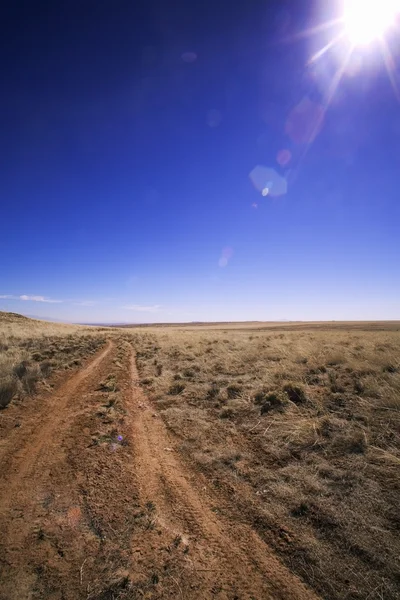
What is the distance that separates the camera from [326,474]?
5.48 meters

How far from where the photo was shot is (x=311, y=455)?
20.2ft

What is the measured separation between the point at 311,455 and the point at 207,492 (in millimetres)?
2528

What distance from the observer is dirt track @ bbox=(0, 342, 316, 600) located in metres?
3.42

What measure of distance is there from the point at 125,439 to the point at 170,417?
5.88 feet

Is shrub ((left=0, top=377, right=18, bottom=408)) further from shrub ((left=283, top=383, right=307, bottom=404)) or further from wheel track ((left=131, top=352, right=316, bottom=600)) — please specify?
shrub ((left=283, top=383, right=307, bottom=404))

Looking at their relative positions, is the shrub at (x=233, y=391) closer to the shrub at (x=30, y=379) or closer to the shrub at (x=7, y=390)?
the shrub at (x=30, y=379)

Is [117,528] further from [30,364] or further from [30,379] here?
[30,364]

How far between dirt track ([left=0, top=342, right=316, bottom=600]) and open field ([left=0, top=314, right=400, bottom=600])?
2 centimetres

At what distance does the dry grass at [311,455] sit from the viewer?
12.4 feet

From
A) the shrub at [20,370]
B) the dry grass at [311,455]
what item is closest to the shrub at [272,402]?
the dry grass at [311,455]

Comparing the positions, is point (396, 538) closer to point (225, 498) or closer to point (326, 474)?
point (326, 474)

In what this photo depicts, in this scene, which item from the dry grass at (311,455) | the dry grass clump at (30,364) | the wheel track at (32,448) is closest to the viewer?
the dry grass at (311,455)

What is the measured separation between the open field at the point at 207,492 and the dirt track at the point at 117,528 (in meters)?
0.02

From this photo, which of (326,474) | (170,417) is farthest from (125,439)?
(326,474)
